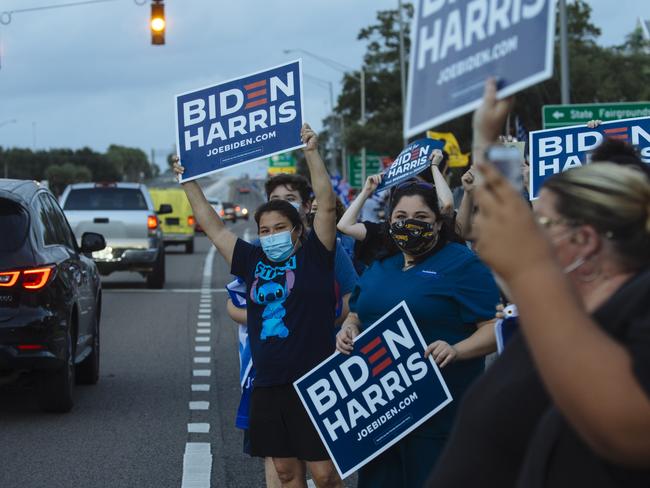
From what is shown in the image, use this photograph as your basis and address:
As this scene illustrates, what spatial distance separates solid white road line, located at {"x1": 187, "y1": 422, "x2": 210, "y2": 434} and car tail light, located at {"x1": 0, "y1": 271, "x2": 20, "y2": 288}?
164 centimetres

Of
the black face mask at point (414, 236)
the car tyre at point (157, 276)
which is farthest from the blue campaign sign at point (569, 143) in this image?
the car tyre at point (157, 276)

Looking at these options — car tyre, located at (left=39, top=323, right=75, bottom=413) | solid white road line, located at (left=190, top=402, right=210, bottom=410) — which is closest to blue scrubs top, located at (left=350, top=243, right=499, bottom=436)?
car tyre, located at (left=39, top=323, right=75, bottom=413)

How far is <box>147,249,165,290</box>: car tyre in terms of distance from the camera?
2522 cm

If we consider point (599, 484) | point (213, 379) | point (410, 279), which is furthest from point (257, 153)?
point (213, 379)

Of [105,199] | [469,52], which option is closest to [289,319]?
[469,52]

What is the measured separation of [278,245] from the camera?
19.5 ft

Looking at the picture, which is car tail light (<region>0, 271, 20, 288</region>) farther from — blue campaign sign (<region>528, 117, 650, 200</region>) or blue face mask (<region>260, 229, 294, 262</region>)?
blue face mask (<region>260, 229, 294, 262</region>)

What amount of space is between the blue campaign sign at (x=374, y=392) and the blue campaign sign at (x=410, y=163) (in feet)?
8.67

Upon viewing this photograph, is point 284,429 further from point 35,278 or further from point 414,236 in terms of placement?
point 35,278

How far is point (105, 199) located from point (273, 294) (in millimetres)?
19341

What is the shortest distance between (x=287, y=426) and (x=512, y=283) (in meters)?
3.58

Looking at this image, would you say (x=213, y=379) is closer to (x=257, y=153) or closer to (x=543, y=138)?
(x=543, y=138)

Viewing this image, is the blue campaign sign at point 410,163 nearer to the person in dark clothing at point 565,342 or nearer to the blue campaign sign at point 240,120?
the blue campaign sign at point 240,120

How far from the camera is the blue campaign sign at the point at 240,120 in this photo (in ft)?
21.2
